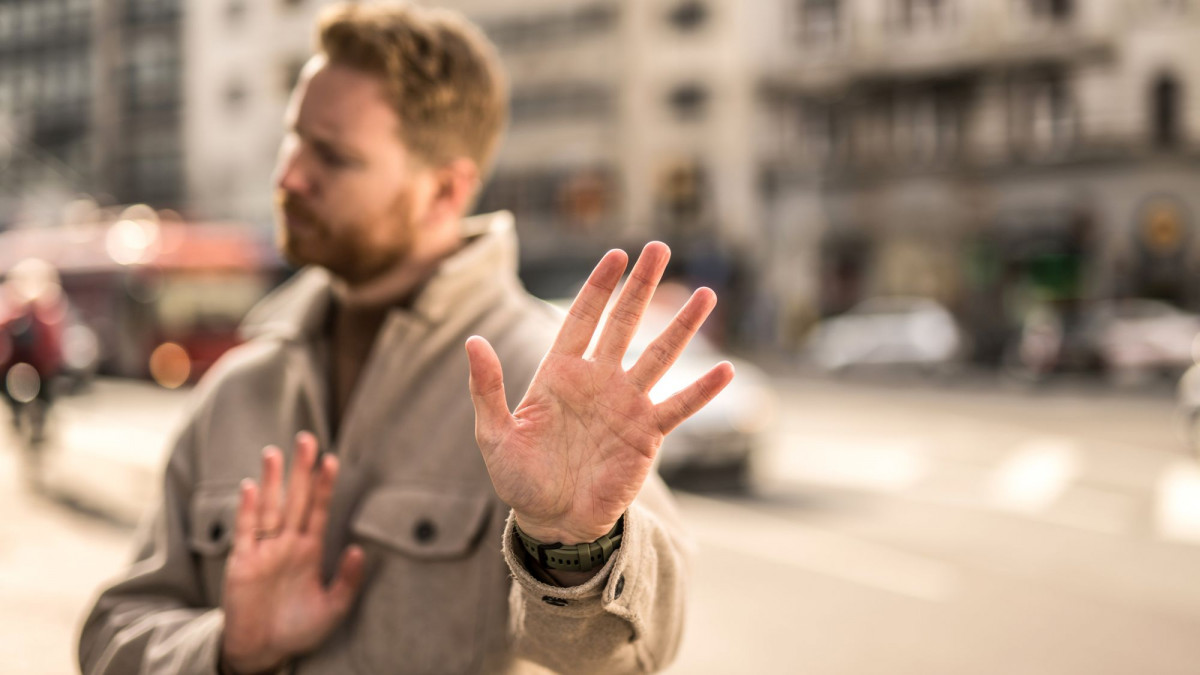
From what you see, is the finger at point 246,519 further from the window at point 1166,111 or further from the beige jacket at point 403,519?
the window at point 1166,111

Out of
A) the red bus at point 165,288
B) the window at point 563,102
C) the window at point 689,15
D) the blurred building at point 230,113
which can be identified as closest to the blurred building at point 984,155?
the window at point 689,15

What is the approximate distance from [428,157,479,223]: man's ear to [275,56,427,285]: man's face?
0.25 feet

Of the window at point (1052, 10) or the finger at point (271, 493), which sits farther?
the window at point (1052, 10)

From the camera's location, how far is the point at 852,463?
12.2m

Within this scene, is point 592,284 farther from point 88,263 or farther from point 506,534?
point 88,263

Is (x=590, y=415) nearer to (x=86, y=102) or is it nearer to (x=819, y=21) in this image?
(x=86, y=102)

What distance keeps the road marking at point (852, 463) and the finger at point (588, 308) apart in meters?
9.50

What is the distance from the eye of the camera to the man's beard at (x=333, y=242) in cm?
204

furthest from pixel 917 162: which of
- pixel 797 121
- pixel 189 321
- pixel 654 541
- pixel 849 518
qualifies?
pixel 654 541

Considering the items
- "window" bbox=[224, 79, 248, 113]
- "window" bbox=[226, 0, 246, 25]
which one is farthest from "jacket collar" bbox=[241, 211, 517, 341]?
"window" bbox=[224, 79, 248, 113]

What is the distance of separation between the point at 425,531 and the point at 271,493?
269 mm

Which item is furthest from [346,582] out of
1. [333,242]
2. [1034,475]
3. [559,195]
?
[559,195]

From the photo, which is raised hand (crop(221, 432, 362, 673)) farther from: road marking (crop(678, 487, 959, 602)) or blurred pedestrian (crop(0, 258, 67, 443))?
blurred pedestrian (crop(0, 258, 67, 443))

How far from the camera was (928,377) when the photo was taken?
24547 mm
